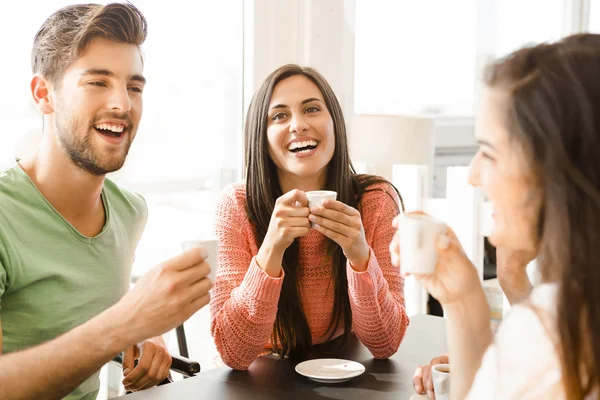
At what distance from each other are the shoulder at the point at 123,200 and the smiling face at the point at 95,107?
0.22 meters

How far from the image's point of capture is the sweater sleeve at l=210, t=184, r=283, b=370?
176 cm

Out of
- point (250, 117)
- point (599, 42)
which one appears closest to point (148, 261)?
point (250, 117)

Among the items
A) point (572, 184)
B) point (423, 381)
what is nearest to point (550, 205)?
point (572, 184)

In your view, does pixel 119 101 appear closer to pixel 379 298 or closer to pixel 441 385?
pixel 379 298

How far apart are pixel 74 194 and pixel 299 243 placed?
2.28 ft

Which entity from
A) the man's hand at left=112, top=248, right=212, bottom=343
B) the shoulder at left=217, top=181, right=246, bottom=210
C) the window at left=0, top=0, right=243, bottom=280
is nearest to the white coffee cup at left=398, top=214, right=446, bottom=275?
the man's hand at left=112, top=248, right=212, bottom=343

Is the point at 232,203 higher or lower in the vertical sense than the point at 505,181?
lower

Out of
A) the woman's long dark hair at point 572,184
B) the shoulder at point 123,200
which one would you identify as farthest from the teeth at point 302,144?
the woman's long dark hair at point 572,184

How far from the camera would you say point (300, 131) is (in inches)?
85.0

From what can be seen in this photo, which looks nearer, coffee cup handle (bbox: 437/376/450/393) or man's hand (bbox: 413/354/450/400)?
coffee cup handle (bbox: 437/376/450/393)

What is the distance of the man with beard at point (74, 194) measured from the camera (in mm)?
1654

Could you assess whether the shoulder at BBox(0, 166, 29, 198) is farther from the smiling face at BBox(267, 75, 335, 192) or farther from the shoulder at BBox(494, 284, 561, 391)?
the shoulder at BBox(494, 284, 561, 391)

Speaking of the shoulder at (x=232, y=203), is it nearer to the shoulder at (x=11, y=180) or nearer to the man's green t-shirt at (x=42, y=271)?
the man's green t-shirt at (x=42, y=271)

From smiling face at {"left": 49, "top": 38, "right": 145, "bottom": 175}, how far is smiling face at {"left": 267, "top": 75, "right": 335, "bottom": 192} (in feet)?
1.77
